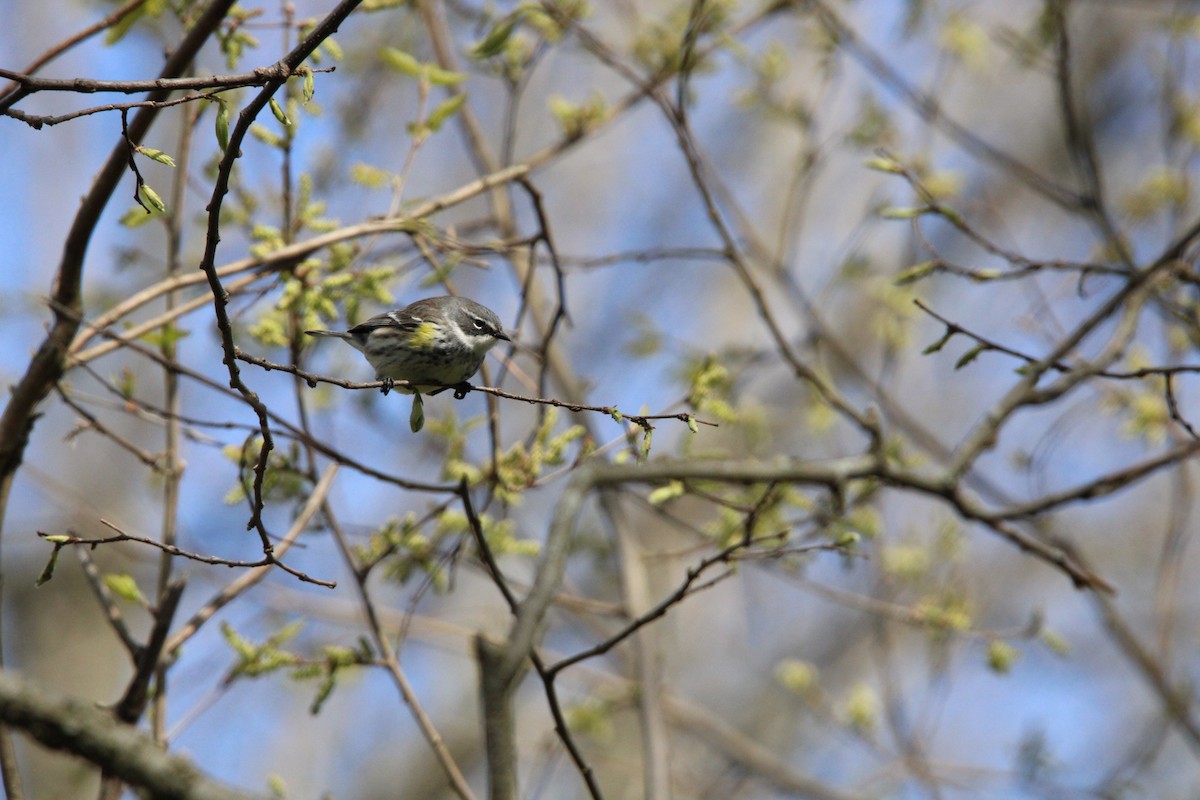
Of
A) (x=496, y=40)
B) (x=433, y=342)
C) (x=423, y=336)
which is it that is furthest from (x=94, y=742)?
(x=496, y=40)

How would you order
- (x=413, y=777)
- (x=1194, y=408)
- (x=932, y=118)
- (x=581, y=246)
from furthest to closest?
(x=581, y=246) < (x=413, y=777) < (x=1194, y=408) < (x=932, y=118)

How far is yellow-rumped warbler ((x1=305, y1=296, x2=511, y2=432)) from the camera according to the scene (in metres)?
3.50

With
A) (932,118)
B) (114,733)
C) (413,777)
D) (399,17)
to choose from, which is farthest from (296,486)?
(413,777)

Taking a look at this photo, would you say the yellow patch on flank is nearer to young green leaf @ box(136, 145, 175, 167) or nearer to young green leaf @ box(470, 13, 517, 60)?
young green leaf @ box(470, 13, 517, 60)

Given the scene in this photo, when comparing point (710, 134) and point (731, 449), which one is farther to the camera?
point (710, 134)

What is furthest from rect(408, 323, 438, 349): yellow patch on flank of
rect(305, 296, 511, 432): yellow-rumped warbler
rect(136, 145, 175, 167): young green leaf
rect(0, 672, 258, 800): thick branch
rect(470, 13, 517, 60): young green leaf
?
rect(0, 672, 258, 800): thick branch

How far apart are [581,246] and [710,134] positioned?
1820mm

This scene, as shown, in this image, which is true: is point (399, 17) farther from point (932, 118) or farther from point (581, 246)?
point (581, 246)

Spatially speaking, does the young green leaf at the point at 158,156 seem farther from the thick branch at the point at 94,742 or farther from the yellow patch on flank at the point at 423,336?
the yellow patch on flank at the point at 423,336

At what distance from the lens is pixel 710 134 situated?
1162cm

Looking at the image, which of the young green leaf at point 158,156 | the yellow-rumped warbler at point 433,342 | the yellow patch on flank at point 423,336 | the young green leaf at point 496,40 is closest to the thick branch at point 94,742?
the young green leaf at point 158,156

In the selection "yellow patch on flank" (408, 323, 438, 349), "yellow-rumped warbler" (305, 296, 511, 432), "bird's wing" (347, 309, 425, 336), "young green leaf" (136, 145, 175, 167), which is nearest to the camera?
"young green leaf" (136, 145, 175, 167)

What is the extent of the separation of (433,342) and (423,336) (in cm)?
28

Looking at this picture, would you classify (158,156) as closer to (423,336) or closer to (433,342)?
(423,336)
